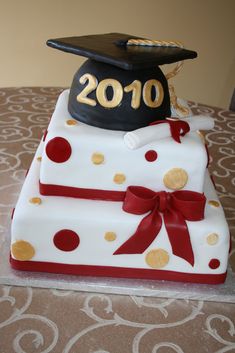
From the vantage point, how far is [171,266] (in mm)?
1026

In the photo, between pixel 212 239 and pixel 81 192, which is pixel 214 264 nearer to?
pixel 212 239

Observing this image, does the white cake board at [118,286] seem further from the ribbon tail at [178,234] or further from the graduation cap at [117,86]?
the graduation cap at [117,86]

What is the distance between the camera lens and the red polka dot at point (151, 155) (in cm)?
99

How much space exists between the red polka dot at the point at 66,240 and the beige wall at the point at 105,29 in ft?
7.41

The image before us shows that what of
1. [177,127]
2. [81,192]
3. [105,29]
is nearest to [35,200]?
[81,192]

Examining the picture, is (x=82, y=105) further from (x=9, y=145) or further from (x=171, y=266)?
(x=9, y=145)

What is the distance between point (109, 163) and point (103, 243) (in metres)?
0.18

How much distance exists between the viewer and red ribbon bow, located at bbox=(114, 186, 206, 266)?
981 mm

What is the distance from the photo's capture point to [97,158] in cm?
100

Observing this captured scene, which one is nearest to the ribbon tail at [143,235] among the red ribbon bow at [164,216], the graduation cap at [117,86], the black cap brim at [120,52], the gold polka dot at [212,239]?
the red ribbon bow at [164,216]

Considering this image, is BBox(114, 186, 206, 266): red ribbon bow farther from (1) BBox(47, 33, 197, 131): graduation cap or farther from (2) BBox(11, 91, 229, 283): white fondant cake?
(1) BBox(47, 33, 197, 131): graduation cap

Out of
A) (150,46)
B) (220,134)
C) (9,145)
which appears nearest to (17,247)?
(150,46)

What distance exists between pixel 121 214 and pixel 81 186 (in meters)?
0.11

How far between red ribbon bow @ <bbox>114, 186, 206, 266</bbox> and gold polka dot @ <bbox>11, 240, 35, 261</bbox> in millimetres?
189
